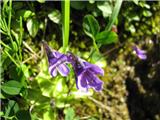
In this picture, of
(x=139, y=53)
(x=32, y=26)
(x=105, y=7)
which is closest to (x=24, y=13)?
(x=32, y=26)

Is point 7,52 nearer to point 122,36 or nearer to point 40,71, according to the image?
point 40,71

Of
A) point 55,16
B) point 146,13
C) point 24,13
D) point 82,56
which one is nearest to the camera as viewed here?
point 24,13

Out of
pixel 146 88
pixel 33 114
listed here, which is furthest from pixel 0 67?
pixel 146 88

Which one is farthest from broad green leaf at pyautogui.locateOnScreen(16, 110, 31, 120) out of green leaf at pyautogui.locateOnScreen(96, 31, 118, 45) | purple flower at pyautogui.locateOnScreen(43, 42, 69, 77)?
green leaf at pyautogui.locateOnScreen(96, 31, 118, 45)

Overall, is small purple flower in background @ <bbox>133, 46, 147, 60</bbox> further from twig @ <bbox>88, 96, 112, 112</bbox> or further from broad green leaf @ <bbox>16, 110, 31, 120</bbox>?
broad green leaf @ <bbox>16, 110, 31, 120</bbox>

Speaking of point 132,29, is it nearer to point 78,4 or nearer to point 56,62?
point 78,4

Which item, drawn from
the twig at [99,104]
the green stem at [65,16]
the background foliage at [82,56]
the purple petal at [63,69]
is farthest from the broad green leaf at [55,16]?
the purple petal at [63,69]

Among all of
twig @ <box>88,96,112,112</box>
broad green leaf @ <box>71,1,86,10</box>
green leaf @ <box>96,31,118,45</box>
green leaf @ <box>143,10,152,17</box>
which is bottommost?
twig @ <box>88,96,112,112</box>
